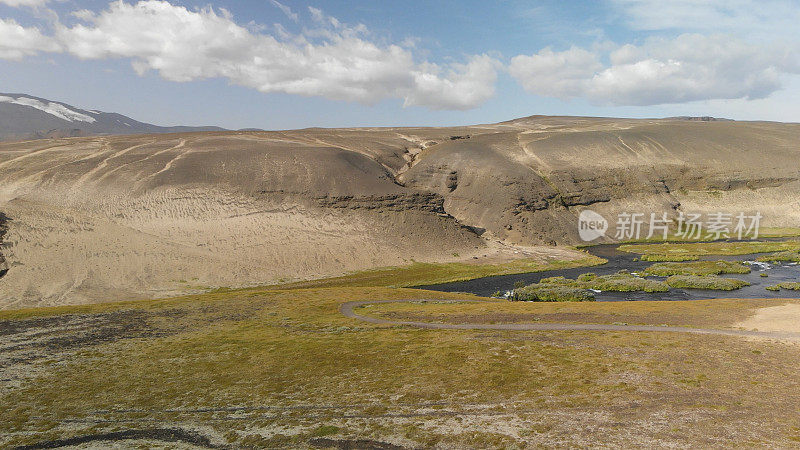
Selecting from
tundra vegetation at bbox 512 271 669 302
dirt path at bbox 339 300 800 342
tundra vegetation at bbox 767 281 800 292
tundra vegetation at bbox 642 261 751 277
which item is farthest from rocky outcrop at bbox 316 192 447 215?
tundra vegetation at bbox 767 281 800 292

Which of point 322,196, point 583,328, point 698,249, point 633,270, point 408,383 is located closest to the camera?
point 408,383

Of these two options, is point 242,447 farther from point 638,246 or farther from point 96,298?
point 638,246

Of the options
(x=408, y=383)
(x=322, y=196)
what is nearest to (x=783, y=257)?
(x=408, y=383)

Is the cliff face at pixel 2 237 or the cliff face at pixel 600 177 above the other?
the cliff face at pixel 600 177

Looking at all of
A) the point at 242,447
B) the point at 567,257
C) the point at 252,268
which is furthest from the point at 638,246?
the point at 242,447

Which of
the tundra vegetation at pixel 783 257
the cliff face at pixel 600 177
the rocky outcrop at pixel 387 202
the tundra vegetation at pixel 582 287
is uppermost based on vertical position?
the cliff face at pixel 600 177

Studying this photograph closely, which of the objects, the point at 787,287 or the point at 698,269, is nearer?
the point at 787,287

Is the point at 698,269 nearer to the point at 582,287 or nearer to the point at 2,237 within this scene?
the point at 582,287

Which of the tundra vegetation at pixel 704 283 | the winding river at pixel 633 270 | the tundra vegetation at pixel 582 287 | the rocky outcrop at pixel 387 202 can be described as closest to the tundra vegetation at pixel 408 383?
the tundra vegetation at pixel 582 287

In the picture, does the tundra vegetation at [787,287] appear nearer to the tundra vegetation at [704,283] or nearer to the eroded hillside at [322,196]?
the tundra vegetation at [704,283]
